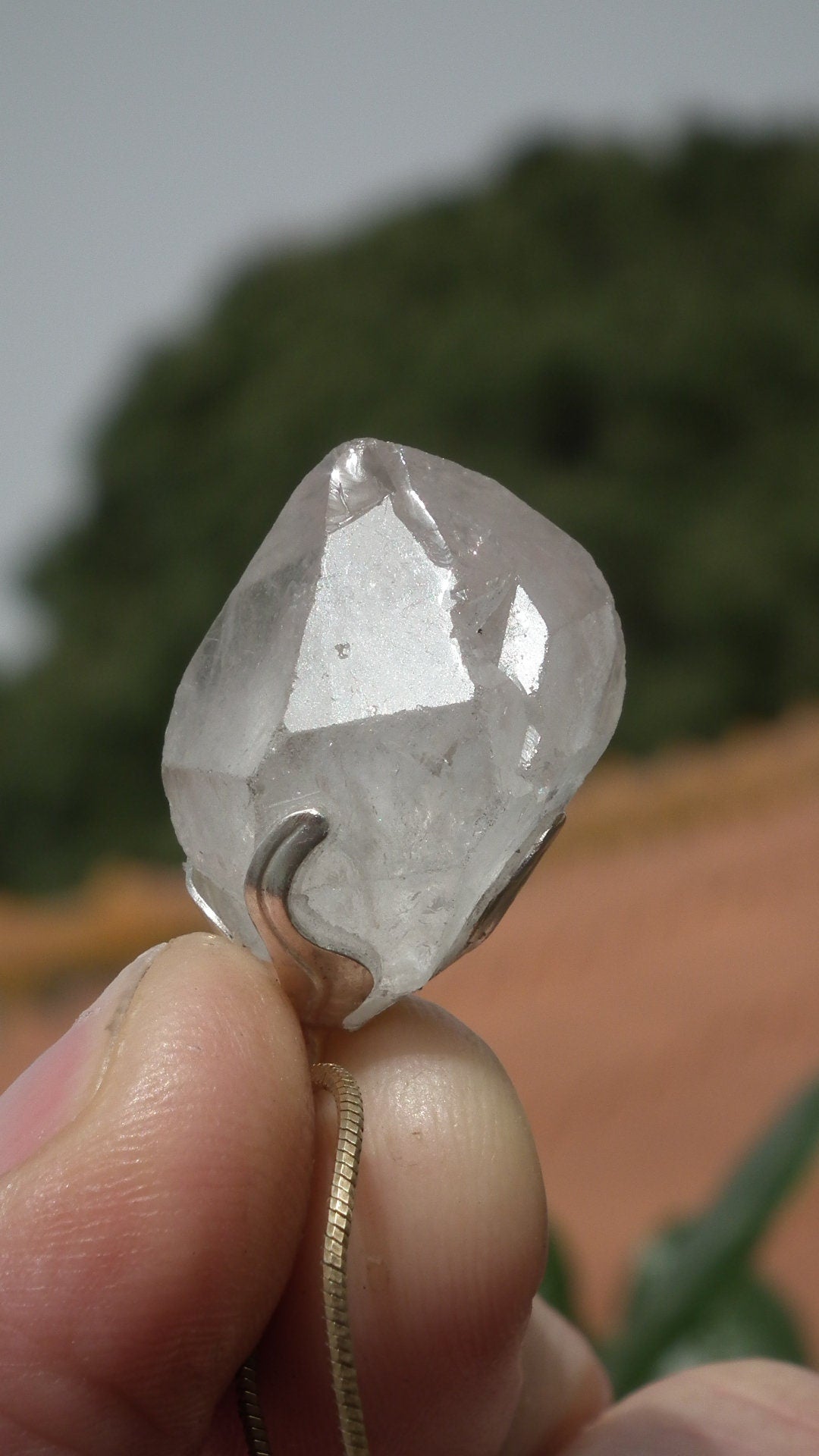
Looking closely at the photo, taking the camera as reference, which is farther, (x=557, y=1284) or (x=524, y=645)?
(x=557, y=1284)

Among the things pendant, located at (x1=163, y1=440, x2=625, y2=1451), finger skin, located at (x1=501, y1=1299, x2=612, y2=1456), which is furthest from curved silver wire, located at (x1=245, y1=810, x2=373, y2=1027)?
finger skin, located at (x1=501, y1=1299, x2=612, y2=1456)

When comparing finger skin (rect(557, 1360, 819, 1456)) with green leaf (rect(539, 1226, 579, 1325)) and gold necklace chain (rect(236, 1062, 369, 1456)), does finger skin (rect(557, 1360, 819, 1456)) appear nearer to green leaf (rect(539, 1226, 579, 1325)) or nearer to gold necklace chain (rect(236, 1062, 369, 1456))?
gold necklace chain (rect(236, 1062, 369, 1456))

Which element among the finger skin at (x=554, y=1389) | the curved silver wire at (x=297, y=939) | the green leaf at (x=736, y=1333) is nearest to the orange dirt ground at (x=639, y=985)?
the green leaf at (x=736, y=1333)

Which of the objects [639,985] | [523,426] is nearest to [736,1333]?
[639,985]

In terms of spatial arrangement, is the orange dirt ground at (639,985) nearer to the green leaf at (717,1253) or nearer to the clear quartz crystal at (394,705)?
the green leaf at (717,1253)

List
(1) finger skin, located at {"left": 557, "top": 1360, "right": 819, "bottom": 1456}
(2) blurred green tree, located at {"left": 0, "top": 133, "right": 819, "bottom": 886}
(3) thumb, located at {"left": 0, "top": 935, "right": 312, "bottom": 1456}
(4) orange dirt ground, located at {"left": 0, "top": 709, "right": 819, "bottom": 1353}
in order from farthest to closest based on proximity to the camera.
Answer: (2) blurred green tree, located at {"left": 0, "top": 133, "right": 819, "bottom": 886}, (4) orange dirt ground, located at {"left": 0, "top": 709, "right": 819, "bottom": 1353}, (1) finger skin, located at {"left": 557, "top": 1360, "right": 819, "bottom": 1456}, (3) thumb, located at {"left": 0, "top": 935, "right": 312, "bottom": 1456}

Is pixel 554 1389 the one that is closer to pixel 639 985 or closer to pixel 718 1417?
pixel 718 1417
